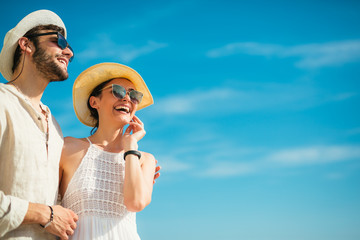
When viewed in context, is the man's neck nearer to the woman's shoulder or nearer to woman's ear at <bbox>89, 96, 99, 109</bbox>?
the woman's shoulder

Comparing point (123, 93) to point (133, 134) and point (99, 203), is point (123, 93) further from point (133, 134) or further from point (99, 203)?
point (99, 203)

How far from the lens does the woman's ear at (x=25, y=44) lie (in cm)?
465

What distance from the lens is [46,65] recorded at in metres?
4.59

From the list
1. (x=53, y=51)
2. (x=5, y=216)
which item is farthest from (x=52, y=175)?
(x=53, y=51)

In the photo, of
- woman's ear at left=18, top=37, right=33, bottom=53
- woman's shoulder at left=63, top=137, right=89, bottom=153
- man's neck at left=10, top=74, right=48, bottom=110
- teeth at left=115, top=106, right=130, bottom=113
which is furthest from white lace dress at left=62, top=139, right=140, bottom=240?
woman's ear at left=18, top=37, right=33, bottom=53

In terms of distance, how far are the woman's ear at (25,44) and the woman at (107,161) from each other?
909 millimetres

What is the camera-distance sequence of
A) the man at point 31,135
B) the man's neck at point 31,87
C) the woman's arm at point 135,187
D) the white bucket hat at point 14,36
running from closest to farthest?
the man at point 31,135 → the woman's arm at point 135,187 → the man's neck at point 31,87 → the white bucket hat at point 14,36

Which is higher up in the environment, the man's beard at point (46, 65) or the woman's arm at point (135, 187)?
the man's beard at point (46, 65)

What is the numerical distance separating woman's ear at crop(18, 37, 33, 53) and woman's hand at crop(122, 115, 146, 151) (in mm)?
1631

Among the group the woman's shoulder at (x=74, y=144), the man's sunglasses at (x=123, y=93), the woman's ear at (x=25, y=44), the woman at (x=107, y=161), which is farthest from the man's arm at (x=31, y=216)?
the woman's ear at (x=25, y=44)

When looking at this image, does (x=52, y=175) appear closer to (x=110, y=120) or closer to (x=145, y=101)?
(x=110, y=120)

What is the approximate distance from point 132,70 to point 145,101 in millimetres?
740

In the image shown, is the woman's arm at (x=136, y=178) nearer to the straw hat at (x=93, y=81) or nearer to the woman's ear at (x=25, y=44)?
the straw hat at (x=93, y=81)

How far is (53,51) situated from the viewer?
4711 millimetres
